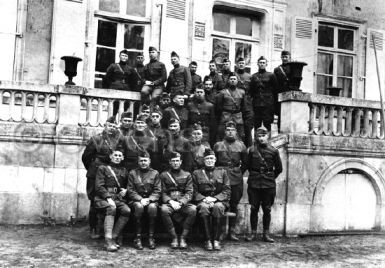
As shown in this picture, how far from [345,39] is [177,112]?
7.08 metres

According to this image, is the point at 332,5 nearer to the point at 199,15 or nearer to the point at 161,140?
the point at 199,15

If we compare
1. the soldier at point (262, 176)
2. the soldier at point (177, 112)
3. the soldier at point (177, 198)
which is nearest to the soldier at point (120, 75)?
the soldier at point (177, 112)

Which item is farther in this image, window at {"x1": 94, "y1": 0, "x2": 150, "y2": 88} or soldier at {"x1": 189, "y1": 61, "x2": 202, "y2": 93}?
window at {"x1": 94, "y1": 0, "x2": 150, "y2": 88}

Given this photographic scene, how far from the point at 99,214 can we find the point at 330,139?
440cm

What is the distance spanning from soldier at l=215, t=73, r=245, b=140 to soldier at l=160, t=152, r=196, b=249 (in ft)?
5.15

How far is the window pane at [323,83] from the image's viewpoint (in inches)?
505

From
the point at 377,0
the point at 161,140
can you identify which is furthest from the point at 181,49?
the point at 377,0

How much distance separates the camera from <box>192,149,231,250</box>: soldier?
7016mm

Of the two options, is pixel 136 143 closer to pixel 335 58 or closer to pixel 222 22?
pixel 222 22

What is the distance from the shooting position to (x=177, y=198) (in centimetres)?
709

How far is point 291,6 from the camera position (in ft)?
41.2

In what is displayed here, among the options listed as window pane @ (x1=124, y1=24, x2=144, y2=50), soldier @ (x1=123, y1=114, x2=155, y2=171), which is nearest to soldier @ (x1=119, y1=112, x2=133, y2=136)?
soldier @ (x1=123, y1=114, x2=155, y2=171)

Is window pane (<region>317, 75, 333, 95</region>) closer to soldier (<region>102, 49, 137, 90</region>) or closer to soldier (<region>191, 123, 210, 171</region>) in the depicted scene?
soldier (<region>102, 49, 137, 90</region>)

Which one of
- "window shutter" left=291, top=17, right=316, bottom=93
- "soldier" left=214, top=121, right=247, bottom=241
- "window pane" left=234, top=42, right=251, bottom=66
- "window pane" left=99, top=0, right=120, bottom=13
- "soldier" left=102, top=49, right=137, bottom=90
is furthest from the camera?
"window shutter" left=291, top=17, right=316, bottom=93
